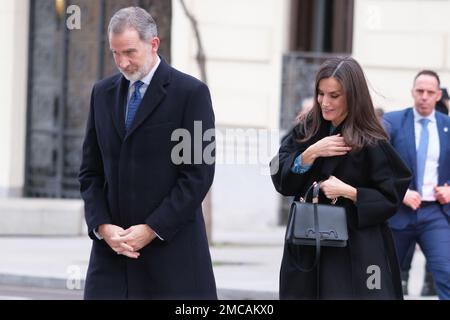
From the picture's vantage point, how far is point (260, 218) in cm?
1599

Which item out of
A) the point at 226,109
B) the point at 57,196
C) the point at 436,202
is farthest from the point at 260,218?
the point at 436,202

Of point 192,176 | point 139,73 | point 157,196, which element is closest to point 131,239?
point 157,196

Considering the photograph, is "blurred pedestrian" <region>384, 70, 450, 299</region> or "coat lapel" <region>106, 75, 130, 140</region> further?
"blurred pedestrian" <region>384, 70, 450, 299</region>

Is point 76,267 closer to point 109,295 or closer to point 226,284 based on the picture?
point 226,284

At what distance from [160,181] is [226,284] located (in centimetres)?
594

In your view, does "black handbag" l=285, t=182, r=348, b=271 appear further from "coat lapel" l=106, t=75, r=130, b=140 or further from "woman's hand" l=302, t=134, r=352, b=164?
"coat lapel" l=106, t=75, r=130, b=140

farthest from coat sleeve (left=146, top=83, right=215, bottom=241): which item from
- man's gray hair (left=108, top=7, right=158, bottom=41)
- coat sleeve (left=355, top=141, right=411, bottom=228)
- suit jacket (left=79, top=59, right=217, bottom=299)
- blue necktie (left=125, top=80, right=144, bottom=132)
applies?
coat sleeve (left=355, top=141, right=411, bottom=228)

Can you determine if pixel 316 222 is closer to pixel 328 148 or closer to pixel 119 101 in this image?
pixel 328 148

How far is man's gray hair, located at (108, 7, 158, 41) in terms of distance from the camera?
5.68m

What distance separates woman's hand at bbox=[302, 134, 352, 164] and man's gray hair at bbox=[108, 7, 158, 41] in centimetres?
96

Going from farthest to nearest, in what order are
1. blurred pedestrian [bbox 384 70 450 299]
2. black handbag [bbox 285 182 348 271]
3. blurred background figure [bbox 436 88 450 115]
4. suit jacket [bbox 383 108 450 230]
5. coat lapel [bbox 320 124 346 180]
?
blurred background figure [bbox 436 88 450 115] → suit jacket [bbox 383 108 450 230] → blurred pedestrian [bbox 384 70 450 299] → coat lapel [bbox 320 124 346 180] → black handbag [bbox 285 182 348 271]

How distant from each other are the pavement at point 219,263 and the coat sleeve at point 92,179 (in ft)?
17.5

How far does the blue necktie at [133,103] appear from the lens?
580 cm

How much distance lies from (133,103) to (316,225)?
1.05 meters
